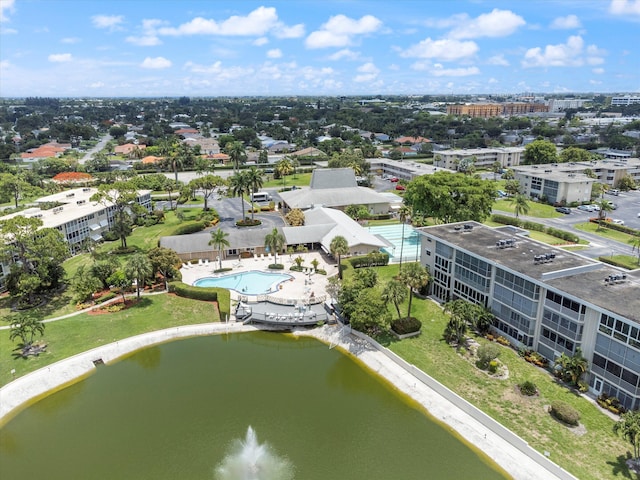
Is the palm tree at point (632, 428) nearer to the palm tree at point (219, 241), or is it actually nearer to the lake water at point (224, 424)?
the lake water at point (224, 424)

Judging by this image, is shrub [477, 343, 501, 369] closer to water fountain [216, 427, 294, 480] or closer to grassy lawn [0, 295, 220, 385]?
water fountain [216, 427, 294, 480]

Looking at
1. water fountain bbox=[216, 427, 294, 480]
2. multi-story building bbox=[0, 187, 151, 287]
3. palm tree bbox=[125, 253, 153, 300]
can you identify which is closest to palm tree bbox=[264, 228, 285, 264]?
palm tree bbox=[125, 253, 153, 300]

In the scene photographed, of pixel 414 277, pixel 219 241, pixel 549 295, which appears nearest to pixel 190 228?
pixel 219 241

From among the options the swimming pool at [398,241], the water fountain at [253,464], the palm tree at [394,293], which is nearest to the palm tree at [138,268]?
the water fountain at [253,464]

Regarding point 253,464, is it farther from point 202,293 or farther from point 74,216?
point 74,216

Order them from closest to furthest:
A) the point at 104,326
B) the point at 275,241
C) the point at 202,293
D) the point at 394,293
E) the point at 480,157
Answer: the point at 394,293 → the point at 104,326 → the point at 202,293 → the point at 275,241 → the point at 480,157

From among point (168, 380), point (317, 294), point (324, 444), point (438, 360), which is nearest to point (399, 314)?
point (438, 360)

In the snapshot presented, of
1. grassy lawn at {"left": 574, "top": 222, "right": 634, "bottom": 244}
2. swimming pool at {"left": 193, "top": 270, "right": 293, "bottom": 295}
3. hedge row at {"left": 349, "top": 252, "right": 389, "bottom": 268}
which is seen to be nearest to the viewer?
swimming pool at {"left": 193, "top": 270, "right": 293, "bottom": 295}
